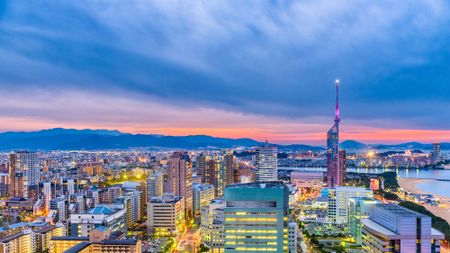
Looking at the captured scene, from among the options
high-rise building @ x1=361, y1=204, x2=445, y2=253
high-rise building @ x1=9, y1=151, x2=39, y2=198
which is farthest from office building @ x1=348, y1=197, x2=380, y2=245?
high-rise building @ x1=9, y1=151, x2=39, y2=198

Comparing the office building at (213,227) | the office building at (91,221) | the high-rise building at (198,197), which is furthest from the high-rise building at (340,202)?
the office building at (91,221)

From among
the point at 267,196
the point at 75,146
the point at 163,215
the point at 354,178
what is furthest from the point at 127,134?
the point at 267,196

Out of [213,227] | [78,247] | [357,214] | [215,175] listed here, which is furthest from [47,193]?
[357,214]

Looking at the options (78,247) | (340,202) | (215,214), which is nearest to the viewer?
(78,247)

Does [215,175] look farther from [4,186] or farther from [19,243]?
[19,243]

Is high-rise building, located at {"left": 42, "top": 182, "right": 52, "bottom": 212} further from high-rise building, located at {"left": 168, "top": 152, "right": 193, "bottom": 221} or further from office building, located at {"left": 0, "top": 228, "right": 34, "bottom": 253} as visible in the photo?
office building, located at {"left": 0, "top": 228, "right": 34, "bottom": 253}
